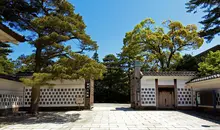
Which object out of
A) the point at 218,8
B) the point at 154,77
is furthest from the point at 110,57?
the point at 218,8

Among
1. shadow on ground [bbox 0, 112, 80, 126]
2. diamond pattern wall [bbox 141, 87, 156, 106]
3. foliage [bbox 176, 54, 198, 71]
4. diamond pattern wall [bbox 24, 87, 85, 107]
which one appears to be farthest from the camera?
foliage [bbox 176, 54, 198, 71]

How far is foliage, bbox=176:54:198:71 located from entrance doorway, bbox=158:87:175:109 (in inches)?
311

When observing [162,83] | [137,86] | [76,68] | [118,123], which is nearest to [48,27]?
[76,68]

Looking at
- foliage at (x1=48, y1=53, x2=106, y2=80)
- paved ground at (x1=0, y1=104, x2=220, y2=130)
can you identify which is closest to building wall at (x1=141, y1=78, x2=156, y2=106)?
paved ground at (x1=0, y1=104, x2=220, y2=130)

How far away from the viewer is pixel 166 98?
52.1ft

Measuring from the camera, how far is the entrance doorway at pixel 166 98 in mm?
15742

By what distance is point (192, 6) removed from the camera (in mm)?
10984

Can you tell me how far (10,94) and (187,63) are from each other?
1839 centimetres

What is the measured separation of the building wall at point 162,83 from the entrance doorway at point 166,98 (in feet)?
1.61

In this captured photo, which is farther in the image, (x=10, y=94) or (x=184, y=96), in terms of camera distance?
(x=184, y=96)

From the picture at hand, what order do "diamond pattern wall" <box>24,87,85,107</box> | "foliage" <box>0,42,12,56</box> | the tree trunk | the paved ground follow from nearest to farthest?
the paved ground, the tree trunk, "foliage" <box>0,42,12,56</box>, "diamond pattern wall" <box>24,87,85,107</box>

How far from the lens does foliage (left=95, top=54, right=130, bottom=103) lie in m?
29.4

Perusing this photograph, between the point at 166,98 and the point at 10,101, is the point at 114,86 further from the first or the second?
→ the point at 10,101

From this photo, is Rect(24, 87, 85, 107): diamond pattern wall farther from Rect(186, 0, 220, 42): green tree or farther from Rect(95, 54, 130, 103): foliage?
Rect(95, 54, 130, 103): foliage
